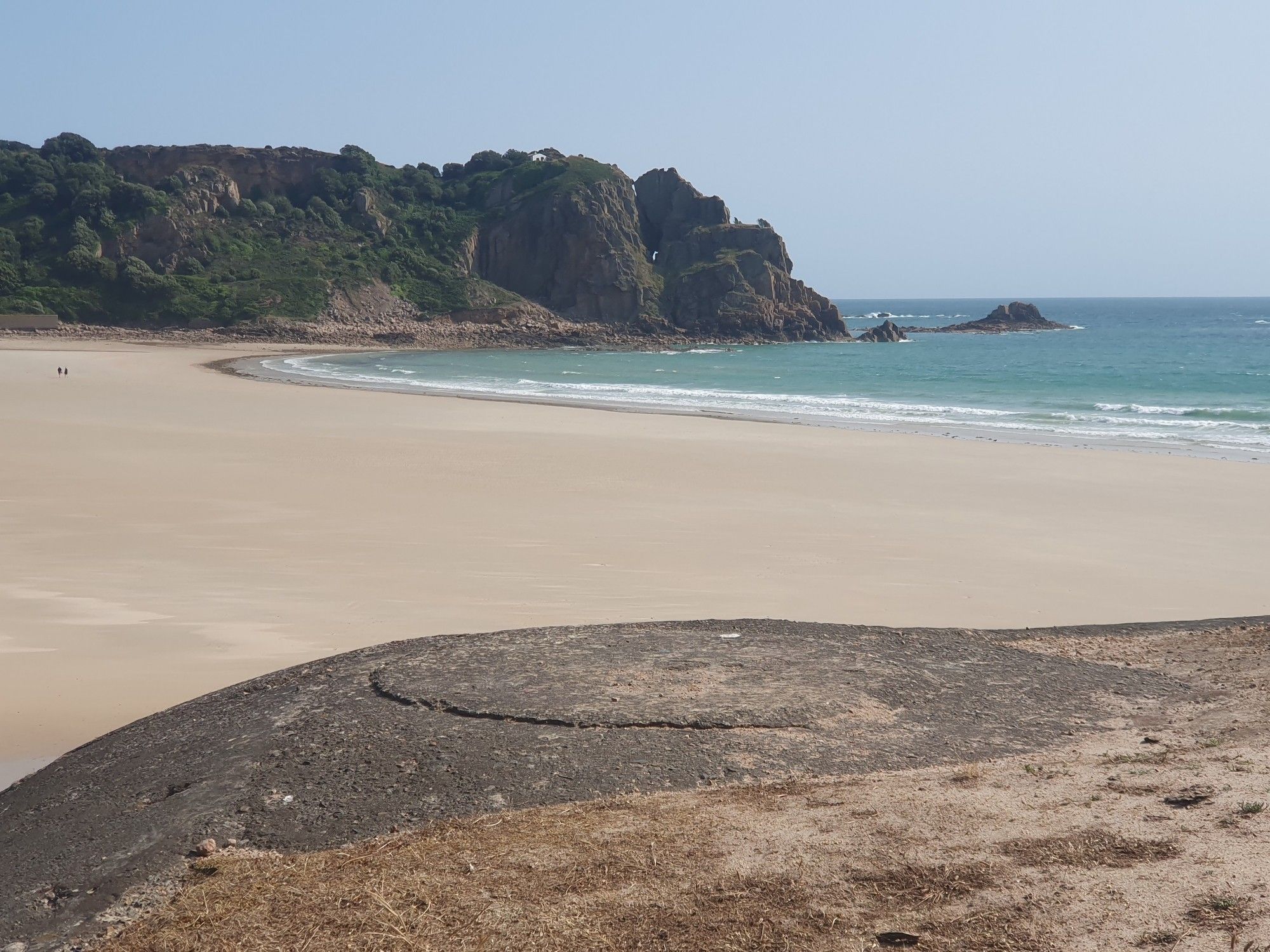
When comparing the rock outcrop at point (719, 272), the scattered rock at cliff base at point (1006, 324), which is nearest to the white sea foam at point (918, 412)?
the rock outcrop at point (719, 272)

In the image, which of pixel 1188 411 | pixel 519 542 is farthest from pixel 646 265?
pixel 519 542

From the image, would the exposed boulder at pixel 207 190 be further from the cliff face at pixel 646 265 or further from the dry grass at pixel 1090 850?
the dry grass at pixel 1090 850

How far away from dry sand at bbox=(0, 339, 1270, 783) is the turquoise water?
25.1 ft

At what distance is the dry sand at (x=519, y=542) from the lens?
8555mm

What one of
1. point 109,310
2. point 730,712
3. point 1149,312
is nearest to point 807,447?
point 730,712

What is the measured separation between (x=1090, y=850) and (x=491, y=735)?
2685mm

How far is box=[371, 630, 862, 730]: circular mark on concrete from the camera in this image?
5590 mm

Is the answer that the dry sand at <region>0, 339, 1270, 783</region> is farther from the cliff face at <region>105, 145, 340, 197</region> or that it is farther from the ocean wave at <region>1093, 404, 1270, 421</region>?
the cliff face at <region>105, 145, 340, 197</region>

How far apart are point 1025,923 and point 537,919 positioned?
1444 mm

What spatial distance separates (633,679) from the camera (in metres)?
6.17

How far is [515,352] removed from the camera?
7919cm

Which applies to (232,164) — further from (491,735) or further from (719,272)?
(491,735)

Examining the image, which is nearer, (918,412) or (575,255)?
(918,412)

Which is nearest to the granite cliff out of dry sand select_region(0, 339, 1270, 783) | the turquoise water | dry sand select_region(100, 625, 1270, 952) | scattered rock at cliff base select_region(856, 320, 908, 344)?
scattered rock at cliff base select_region(856, 320, 908, 344)
